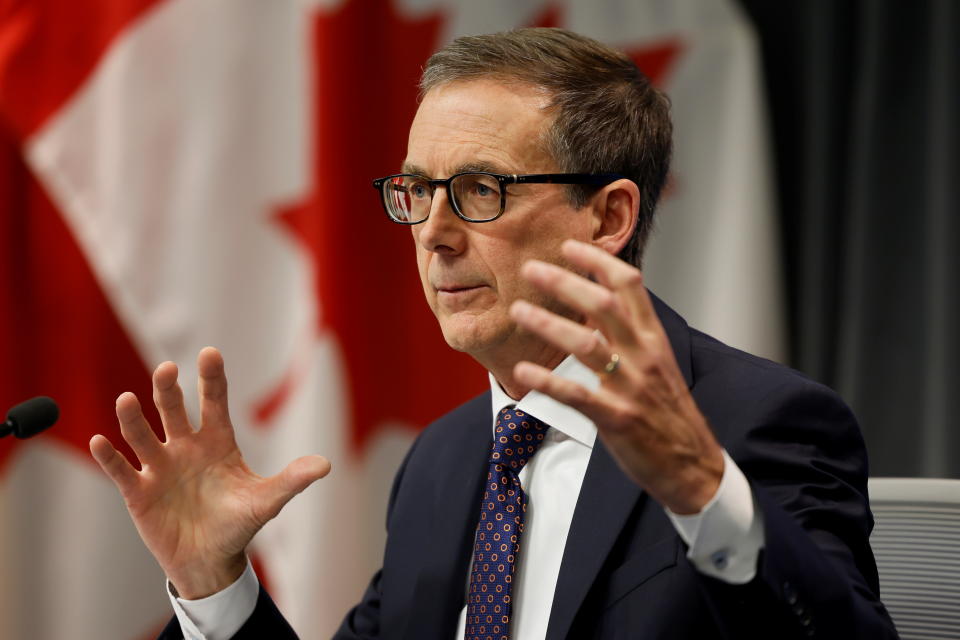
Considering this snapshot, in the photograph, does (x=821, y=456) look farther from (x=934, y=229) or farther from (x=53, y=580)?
(x=53, y=580)

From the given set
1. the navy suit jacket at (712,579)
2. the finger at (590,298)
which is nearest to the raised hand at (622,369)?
the finger at (590,298)

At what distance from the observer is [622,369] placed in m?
0.97

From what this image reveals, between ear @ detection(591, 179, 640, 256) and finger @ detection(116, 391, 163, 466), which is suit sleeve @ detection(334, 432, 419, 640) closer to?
finger @ detection(116, 391, 163, 466)

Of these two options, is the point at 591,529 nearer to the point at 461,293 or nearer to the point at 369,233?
the point at 461,293

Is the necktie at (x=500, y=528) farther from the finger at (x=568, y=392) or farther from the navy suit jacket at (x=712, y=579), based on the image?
the finger at (x=568, y=392)

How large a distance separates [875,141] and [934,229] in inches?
10.3

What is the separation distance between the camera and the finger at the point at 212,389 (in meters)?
1.46

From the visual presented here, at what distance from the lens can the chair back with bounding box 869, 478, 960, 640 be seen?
1.47 m

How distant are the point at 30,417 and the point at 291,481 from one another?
0.34m

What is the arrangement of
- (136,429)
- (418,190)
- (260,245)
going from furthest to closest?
(260,245) < (418,190) < (136,429)

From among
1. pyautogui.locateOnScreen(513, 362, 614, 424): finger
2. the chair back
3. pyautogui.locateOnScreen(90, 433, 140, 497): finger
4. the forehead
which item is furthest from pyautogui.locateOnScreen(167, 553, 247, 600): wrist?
the chair back

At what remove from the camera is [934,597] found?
1.47 meters

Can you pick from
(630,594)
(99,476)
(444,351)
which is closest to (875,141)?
(444,351)

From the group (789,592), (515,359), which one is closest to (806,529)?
(789,592)
